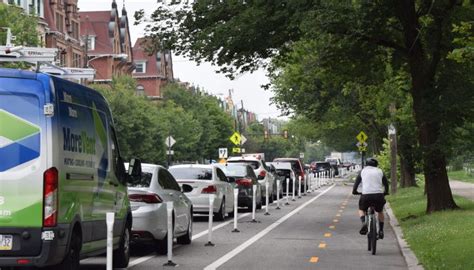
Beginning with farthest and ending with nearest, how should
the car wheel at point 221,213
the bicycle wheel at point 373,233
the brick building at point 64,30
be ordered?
the brick building at point 64,30, the car wheel at point 221,213, the bicycle wheel at point 373,233

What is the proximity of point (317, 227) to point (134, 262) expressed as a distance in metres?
9.11

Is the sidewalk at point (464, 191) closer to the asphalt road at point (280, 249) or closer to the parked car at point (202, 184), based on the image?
the asphalt road at point (280, 249)

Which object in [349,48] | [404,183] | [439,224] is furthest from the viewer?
[404,183]

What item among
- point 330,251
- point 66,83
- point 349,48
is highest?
point 349,48

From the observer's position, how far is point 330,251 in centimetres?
1641

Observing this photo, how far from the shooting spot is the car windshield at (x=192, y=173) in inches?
923

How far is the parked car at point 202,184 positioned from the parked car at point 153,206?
6452 mm

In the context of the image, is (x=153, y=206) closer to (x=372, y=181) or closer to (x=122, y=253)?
(x=122, y=253)

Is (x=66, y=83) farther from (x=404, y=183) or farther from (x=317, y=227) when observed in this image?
(x=404, y=183)

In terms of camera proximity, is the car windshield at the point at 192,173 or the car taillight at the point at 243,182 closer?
the car windshield at the point at 192,173

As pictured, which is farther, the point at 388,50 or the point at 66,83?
the point at 388,50

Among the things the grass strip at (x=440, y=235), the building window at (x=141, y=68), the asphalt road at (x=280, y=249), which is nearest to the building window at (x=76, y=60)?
the building window at (x=141, y=68)

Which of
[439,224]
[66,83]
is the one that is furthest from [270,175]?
[66,83]

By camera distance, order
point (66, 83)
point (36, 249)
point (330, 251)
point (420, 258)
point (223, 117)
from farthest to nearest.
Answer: point (223, 117), point (330, 251), point (420, 258), point (66, 83), point (36, 249)
